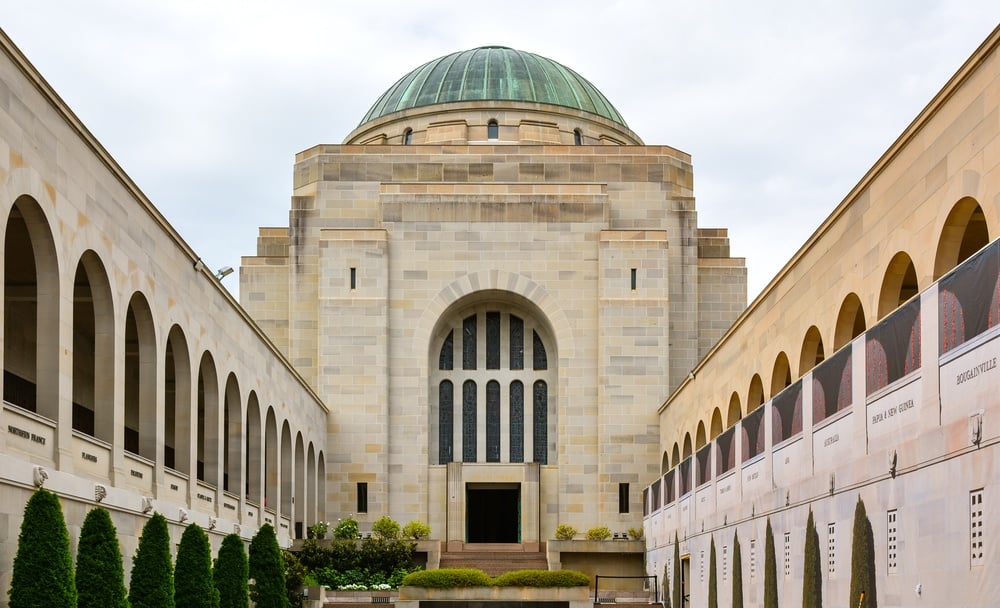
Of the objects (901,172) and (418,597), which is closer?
(901,172)

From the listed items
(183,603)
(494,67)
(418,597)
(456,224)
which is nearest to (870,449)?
(183,603)

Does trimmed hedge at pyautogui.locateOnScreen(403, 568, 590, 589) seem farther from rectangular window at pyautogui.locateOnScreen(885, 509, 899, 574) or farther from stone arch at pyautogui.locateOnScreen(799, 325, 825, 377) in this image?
rectangular window at pyautogui.locateOnScreen(885, 509, 899, 574)

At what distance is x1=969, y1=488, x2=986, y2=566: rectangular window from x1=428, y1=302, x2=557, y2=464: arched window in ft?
110

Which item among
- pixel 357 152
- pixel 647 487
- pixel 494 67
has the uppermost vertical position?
pixel 494 67

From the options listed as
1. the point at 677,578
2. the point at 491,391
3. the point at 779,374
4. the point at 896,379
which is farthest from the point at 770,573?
the point at 491,391

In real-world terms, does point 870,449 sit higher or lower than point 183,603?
higher

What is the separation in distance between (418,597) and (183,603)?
43.8ft

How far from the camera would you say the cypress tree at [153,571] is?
18.7m

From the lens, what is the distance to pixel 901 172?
17.4 m

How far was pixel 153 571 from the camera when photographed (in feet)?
61.9

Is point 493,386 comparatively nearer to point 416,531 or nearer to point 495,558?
point 416,531

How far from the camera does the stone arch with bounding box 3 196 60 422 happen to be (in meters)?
17.1

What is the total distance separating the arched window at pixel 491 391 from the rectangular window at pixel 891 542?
30660 mm

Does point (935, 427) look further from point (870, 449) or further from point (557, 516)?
point (557, 516)
